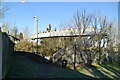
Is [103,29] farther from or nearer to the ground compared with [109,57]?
farther from the ground

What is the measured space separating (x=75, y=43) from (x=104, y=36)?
8.84 meters

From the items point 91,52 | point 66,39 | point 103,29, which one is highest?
point 103,29

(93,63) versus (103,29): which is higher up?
(103,29)

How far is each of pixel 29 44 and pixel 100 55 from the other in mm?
10855

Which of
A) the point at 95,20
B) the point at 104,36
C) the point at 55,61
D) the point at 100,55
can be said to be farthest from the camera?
the point at 95,20

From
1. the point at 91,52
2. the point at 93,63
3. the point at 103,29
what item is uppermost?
the point at 103,29

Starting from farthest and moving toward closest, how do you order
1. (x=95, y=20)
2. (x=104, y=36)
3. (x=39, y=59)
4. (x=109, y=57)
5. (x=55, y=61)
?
(x=95, y=20) < (x=104, y=36) < (x=109, y=57) < (x=39, y=59) < (x=55, y=61)

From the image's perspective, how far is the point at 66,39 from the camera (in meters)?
23.6

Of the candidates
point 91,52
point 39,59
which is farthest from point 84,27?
point 39,59

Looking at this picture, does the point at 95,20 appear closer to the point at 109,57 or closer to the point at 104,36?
the point at 104,36

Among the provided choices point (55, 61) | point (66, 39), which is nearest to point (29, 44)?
point (66, 39)

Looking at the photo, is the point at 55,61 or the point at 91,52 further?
the point at 91,52

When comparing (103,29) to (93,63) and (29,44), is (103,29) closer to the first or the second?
(93,63)

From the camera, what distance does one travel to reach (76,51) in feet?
51.1
